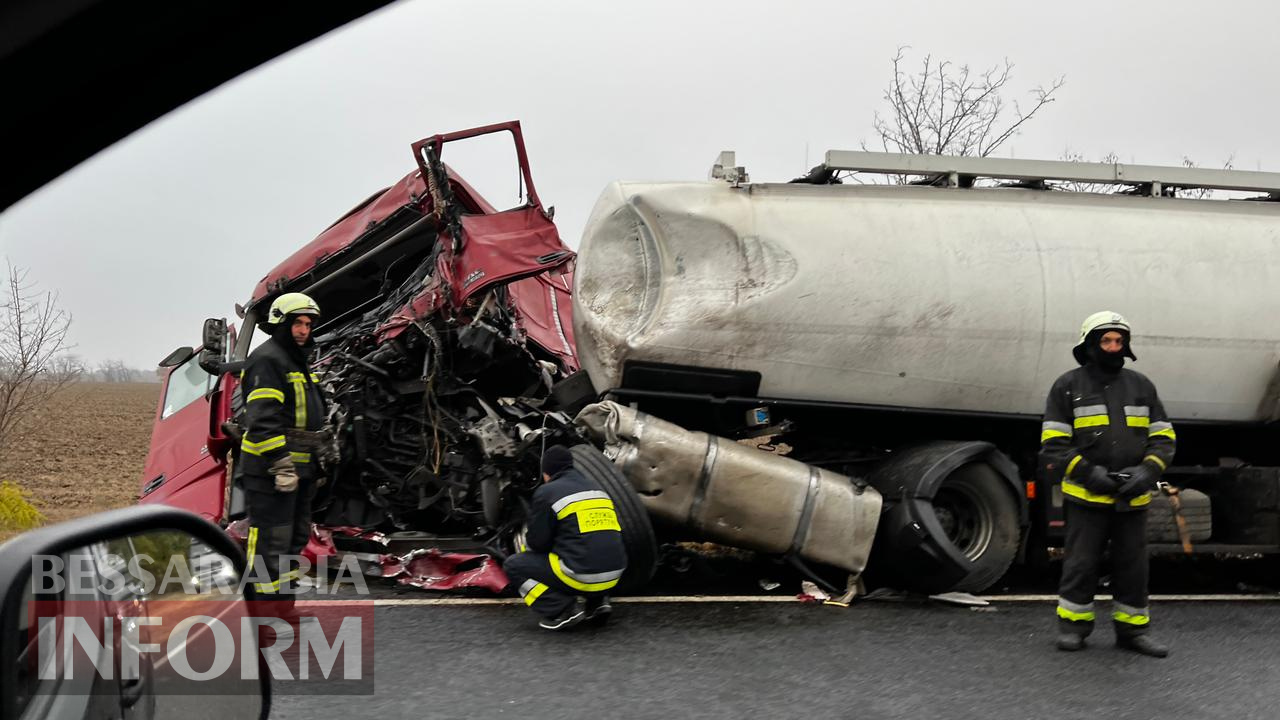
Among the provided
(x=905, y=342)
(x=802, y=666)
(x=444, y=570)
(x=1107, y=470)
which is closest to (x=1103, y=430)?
(x=1107, y=470)

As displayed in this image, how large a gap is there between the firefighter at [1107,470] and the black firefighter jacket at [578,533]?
7.53ft

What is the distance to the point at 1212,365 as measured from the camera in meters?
6.95

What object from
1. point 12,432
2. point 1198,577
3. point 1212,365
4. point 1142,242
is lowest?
point 1198,577

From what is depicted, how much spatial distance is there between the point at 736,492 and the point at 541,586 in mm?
1291

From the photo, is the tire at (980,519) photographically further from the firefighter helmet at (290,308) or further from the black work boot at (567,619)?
the firefighter helmet at (290,308)

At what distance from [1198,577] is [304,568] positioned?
5988mm

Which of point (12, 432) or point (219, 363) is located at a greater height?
point (219, 363)

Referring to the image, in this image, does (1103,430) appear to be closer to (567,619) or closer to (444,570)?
(567,619)

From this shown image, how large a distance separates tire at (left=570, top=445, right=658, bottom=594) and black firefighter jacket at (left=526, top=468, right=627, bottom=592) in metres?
0.16

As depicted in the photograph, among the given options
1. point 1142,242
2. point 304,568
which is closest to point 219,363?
point 304,568

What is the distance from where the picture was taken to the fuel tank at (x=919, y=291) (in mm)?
6523

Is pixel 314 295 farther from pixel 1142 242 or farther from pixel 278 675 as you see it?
pixel 1142 242

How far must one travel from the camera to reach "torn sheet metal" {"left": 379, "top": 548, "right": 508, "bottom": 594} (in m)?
6.50

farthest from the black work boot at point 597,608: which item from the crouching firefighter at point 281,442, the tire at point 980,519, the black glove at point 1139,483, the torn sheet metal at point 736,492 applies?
the black glove at point 1139,483
